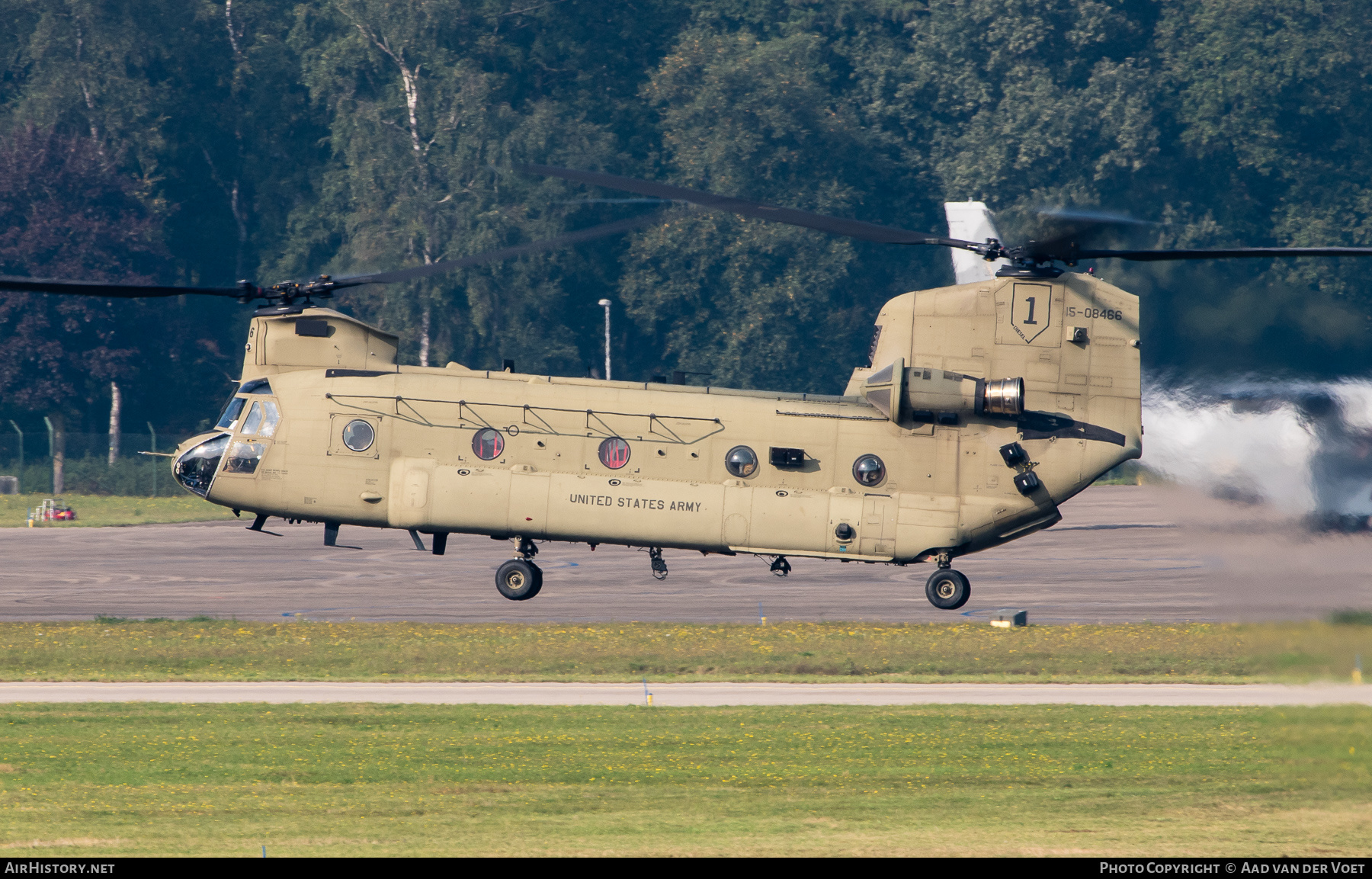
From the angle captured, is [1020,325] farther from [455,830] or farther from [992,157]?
[992,157]

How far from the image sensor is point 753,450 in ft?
87.8

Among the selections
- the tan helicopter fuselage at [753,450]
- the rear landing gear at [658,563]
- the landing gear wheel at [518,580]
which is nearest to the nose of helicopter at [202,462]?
the tan helicopter fuselage at [753,450]

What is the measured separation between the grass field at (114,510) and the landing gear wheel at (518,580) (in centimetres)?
3794

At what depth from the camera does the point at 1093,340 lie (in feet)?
86.9

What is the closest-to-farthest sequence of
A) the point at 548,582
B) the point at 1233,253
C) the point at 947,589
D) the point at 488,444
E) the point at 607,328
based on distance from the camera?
the point at 1233,253 → the point at 488,444 → the point at 947,589 → the point at 548,582 → the point at 607,328

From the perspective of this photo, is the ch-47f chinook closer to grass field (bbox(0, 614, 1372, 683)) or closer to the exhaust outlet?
the exhaust outlet

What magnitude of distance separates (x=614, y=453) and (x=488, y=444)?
223 cm

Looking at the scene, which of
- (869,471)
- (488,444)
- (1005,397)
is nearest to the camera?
(1005,397)

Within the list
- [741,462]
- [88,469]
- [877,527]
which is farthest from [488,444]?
[88,469]

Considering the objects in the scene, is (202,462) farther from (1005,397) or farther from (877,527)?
(1005,397)

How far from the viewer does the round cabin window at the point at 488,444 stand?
88.5ft

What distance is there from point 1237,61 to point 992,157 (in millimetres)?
13354

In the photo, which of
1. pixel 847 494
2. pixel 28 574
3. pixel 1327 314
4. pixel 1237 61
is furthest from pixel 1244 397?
pixel 1237 61

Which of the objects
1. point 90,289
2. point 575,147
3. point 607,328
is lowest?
point 90,289
